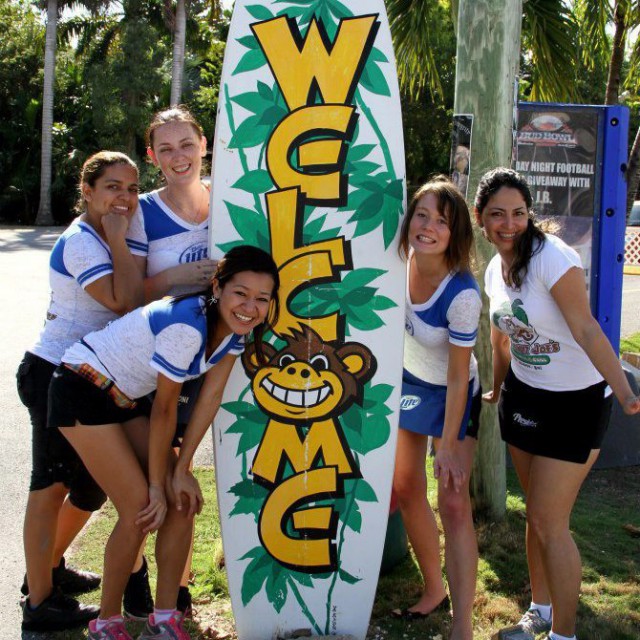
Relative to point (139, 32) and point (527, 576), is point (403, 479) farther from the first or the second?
point (139, 32)

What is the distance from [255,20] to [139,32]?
2031cm

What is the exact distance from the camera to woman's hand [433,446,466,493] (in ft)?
8.11

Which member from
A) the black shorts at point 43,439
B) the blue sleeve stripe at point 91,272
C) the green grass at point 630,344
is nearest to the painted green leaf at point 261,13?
the blue sleeve stripe at point 91,272

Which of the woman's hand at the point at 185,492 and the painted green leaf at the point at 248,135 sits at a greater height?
the painted green leaf at the point at 248,135

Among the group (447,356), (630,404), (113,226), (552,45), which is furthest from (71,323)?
(552,45)

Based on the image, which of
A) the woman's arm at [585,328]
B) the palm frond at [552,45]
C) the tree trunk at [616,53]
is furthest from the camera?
the tree trunk at [616,53]

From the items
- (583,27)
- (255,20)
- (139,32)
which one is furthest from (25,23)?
(255,20)

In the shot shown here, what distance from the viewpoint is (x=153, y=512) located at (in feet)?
7.56

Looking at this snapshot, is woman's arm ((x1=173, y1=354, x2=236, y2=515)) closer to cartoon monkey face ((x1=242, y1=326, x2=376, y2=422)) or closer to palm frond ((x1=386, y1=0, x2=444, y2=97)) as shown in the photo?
cartoon monkey face ((x1=242, y1=326, x2=376, y2=422))

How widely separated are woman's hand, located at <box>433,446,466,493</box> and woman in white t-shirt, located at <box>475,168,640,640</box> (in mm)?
220

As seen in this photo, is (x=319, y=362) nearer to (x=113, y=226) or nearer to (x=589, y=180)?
(x=113, y=226)

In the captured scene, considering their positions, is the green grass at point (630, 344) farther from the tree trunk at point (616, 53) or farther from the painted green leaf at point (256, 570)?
the painted green leaf at point (256, 570)

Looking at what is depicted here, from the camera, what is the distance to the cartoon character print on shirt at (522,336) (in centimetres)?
240

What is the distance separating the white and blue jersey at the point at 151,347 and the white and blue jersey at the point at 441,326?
0.63 m
